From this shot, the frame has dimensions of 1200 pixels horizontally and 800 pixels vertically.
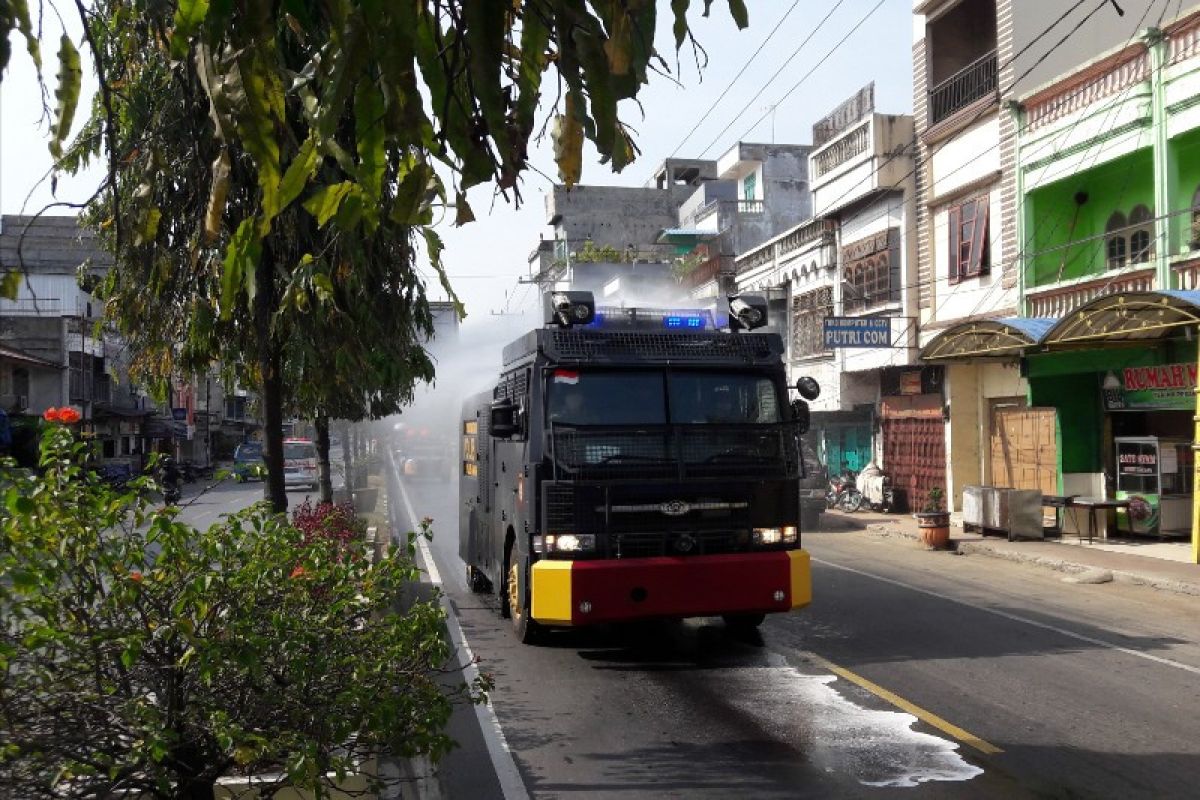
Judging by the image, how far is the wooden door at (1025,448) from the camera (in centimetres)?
1967

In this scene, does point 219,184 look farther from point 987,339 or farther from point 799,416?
point 987,339

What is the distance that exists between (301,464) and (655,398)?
3582 cm

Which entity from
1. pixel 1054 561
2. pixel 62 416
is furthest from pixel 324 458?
pixel 62 416

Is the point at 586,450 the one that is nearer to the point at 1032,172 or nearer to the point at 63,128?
the point at 63,128

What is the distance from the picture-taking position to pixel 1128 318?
1521cm

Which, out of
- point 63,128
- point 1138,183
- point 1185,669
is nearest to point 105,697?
point 63,128

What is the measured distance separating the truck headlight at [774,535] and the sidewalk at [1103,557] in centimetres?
724

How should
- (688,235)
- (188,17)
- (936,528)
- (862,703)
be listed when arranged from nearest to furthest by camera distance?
(188,17), (862,703), (936,528), (688,235)

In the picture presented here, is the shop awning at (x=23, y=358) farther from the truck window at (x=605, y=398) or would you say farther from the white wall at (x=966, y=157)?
the truck window at (x=605, y=398)

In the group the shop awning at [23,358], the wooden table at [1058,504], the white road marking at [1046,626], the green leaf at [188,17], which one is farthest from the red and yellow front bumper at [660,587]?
the shop awning at [23,358]

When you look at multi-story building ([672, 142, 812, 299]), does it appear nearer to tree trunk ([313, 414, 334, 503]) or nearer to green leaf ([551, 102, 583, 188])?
tree trunk ([313, 414, 334, 503])

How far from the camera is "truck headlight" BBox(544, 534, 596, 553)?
834cm

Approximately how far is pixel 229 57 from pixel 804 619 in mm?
9737

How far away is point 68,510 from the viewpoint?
11.7 feet
